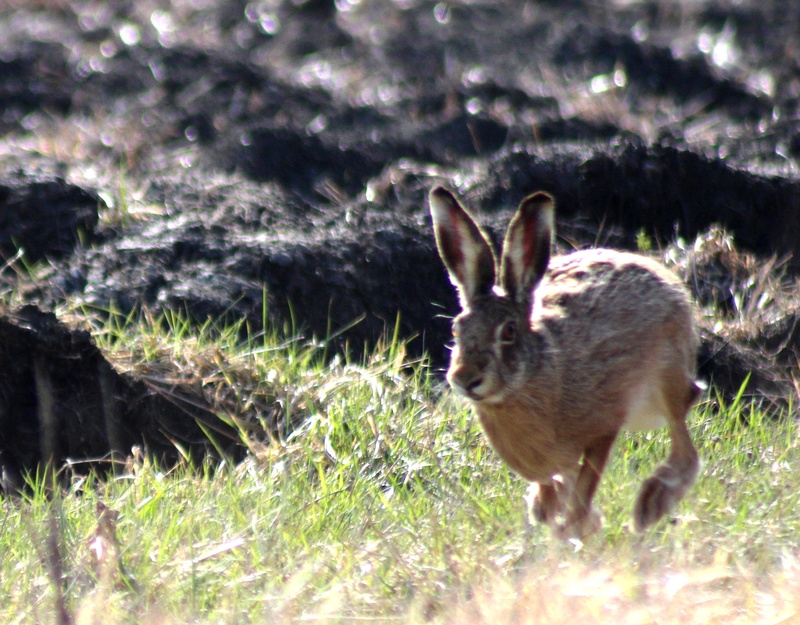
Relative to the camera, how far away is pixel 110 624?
3.26 meters

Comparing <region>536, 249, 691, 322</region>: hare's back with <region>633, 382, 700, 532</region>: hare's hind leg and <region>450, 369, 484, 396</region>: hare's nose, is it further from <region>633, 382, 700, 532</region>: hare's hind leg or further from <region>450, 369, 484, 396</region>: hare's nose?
<region>450, 369, 484, 396</region>: hare's nose

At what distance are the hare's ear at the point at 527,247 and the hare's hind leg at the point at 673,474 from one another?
0.72 meters

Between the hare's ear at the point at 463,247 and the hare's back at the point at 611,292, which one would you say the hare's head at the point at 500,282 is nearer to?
the hare's ear at the point at 463,247

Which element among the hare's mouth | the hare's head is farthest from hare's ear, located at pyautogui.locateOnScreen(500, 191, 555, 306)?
the hare's mouth

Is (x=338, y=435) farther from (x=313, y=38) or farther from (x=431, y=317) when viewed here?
(x=313, y=38)

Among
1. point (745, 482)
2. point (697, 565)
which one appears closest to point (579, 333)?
point (745, 482)

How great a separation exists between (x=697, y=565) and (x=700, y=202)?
3931 mm

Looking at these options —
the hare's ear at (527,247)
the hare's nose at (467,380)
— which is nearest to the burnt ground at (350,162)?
the hare's ear at (527,247)

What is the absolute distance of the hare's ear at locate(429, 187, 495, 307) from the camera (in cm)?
407

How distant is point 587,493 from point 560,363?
45 centimetres

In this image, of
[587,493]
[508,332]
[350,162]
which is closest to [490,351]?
[508,332]

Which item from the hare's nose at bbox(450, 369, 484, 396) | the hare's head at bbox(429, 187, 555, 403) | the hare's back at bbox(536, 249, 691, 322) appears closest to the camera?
the hare's nose at bbox(450, 369, 484, 396)

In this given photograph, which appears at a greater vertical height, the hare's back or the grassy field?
the hare's back

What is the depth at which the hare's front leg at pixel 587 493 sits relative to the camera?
12.4 feet
